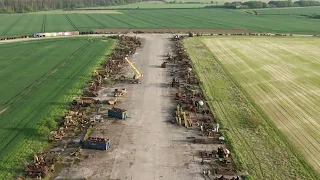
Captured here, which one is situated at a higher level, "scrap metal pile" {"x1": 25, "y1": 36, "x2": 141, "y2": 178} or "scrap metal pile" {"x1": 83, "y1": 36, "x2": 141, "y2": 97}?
"scrap metal pile" {"x1": 83, "y1": 36, "x2": 141, "y2": 97}

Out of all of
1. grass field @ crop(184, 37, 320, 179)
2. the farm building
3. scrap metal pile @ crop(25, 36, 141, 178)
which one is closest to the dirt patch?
the farm building

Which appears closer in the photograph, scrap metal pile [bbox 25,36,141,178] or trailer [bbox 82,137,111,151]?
scrap metal pile [bbox 25,36,141,178]

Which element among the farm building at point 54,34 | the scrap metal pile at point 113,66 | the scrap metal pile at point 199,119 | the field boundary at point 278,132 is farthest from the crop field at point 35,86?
the field boundary at point 278,132

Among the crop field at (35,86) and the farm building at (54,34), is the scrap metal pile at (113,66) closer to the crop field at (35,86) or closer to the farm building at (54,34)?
the crop field at (35,86)

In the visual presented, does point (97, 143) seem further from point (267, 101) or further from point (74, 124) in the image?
point (267, 101)

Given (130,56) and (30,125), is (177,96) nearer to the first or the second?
(30,125)

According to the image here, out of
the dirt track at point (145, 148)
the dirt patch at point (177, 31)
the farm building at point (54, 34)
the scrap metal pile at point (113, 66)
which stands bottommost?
the dirt track at point (145, 148)

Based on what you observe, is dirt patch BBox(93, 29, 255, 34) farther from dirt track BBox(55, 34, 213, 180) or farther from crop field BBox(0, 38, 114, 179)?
dirt track BBox(55, 34, 213, 180)
